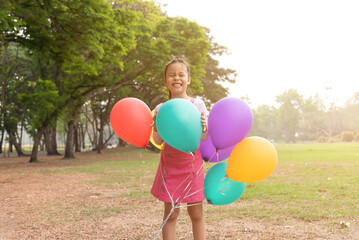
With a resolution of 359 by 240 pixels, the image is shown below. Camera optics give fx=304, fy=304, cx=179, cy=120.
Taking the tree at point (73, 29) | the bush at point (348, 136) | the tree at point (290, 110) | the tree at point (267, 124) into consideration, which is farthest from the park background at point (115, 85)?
the tree at point (267, 124)

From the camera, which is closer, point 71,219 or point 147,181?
point 71,219

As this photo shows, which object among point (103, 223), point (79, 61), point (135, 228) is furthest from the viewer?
point (79, 61)

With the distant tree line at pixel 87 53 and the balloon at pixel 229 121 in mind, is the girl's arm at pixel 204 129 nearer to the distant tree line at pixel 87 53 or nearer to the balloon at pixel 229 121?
the balloon at pixel 229 121

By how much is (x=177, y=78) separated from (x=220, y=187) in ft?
3.17

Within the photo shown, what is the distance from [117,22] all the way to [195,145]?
8.71 metres

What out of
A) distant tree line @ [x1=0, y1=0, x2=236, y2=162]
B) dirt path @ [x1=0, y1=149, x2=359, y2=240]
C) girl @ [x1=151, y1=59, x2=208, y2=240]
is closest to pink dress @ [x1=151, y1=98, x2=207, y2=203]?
girl @ [x1=151, y1=59, x2=208, y2=240]

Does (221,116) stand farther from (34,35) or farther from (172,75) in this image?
(34,35)

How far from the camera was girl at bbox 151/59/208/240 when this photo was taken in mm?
2424

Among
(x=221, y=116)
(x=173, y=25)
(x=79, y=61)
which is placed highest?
(x=173, y=25)

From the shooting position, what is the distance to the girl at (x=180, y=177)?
2.42 metres

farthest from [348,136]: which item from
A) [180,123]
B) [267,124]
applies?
[180,123]

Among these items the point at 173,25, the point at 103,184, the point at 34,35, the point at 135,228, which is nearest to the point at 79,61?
the point at 34,35

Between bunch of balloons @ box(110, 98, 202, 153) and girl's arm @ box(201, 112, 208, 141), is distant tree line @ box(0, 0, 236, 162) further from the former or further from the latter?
girl's arm @ box(201, 112, 208, 141)

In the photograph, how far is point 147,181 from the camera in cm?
801
